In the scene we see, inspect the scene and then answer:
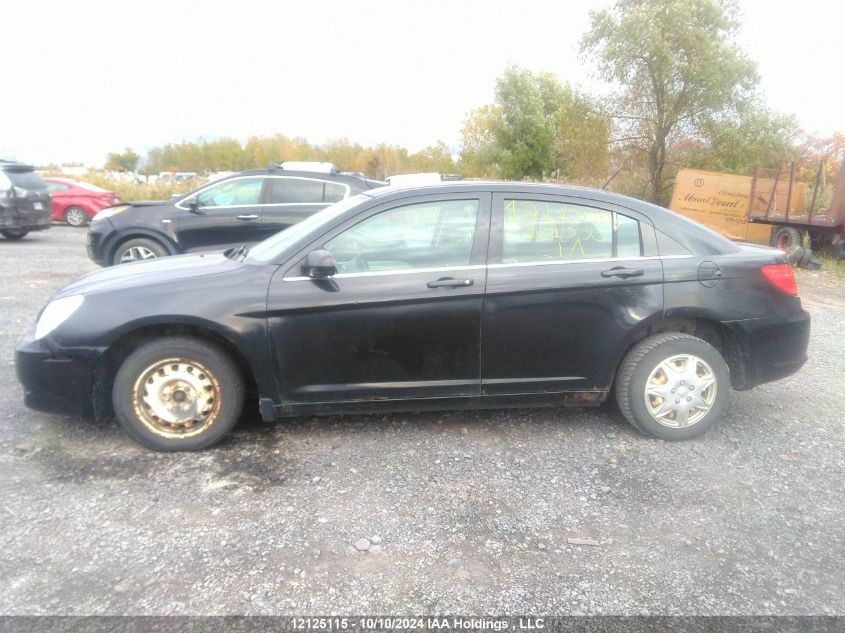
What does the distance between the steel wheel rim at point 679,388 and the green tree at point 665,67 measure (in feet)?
50.9

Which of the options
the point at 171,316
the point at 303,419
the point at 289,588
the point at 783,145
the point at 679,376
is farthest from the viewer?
the point at 783,145

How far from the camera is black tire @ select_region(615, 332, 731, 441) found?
3.94 m

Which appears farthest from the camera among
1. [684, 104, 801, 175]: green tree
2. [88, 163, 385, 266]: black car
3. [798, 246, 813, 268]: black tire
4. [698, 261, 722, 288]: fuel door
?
[684, 104, 801, 175]: green tree

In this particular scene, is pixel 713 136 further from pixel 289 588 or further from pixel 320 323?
pixel 289 588

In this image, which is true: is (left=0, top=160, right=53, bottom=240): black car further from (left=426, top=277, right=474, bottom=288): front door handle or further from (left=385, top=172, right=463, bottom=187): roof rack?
(left=426, top=277, right=474, bottom=288): front door handle

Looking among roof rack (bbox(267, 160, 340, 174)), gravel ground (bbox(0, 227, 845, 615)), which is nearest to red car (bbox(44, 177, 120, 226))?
roof rack (bbox(267, 160, 340, 174))

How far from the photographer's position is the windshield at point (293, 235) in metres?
3.94

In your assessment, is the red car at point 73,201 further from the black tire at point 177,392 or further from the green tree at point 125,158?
the green tree at point 125,158

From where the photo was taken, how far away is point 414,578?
2.66 meters

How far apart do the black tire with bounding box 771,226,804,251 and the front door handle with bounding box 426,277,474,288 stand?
12.1 m

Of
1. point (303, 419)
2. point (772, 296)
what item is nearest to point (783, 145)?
point (772, 296)

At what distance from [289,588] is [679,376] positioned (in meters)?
2.64

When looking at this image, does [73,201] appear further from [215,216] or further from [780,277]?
[780,277]

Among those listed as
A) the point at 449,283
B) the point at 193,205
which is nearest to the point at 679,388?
the point at 449,283
